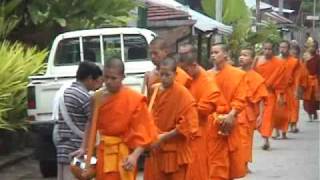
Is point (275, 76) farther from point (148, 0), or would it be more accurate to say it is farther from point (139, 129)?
point (139, 129)

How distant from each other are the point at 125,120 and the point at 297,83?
1203 cm

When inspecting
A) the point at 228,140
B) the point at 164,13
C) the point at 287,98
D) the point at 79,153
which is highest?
the point at 164,13

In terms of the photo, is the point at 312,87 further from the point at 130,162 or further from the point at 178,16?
the point at 130,162

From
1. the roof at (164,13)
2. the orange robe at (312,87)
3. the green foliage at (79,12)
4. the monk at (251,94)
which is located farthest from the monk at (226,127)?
the roof at (164,13)

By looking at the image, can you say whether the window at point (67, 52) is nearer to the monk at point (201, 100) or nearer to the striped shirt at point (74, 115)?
the monk at point (201, 100)

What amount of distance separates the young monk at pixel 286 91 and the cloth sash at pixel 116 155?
392 inches

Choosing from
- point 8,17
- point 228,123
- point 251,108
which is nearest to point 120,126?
point 228,123

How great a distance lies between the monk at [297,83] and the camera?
60.2 feet

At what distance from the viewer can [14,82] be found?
46.2 feet

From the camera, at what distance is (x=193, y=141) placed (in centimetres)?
857

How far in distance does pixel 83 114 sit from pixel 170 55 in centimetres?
96

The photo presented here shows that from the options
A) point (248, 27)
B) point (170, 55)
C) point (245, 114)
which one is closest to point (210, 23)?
point (248, 27)

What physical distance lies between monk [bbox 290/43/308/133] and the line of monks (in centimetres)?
607

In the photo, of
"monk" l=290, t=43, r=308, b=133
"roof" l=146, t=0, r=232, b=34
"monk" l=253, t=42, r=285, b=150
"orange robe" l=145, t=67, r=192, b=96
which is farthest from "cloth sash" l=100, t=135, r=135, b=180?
"roof" l=146, t=0, r=232, b=34
